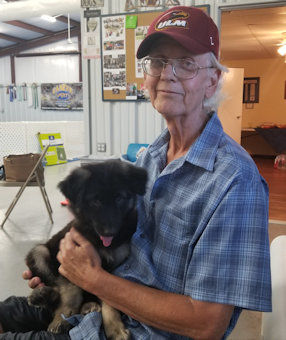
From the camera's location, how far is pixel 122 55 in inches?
165

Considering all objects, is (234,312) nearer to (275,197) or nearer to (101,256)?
(101,256)

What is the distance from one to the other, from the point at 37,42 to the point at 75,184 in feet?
53.9

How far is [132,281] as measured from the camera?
1.26 metres

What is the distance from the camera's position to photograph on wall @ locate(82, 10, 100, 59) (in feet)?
13.9

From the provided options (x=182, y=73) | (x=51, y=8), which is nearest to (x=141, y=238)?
(x=182, y=73)

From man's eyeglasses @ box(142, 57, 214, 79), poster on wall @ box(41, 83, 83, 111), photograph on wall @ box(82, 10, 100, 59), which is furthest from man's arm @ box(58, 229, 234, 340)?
poster on wall @ box(41, 83, 83, 111)

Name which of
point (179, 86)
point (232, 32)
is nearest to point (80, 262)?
point (179, 86)

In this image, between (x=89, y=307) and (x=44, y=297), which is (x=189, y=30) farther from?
(x=44, y=297)

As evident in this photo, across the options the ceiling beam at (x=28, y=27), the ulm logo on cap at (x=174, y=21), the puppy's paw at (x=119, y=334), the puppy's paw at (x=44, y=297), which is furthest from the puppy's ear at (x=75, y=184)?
the ceiling beam at (x=28, y=27)

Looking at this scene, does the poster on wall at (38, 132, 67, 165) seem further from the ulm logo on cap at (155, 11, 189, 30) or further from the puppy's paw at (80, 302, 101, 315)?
the ulm logo on cap at (155, 11, 189, 30)

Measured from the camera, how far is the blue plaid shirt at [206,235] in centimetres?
102

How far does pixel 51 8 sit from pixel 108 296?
6.64m

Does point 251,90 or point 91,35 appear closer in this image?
point 91,35

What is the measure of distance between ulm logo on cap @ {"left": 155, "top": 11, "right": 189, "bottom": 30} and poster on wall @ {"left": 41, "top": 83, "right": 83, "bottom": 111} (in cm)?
1325
